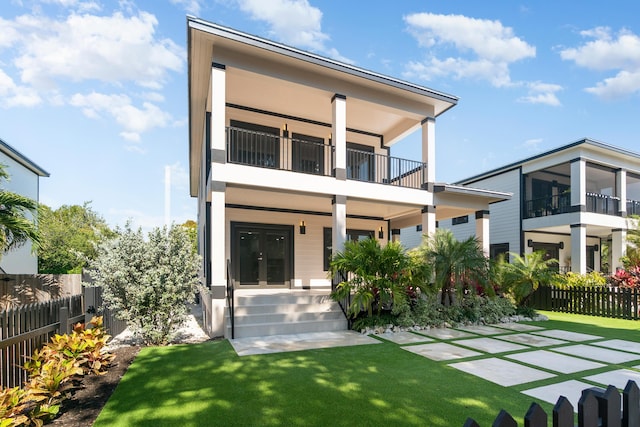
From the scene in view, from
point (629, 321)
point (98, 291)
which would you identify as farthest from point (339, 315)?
point (629, 321)

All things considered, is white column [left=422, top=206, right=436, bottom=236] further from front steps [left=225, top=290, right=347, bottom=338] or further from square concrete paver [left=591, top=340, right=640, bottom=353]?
square concrete paver [left=591, top=340, right=640, bottom=353]

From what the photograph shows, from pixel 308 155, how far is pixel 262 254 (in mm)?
4019

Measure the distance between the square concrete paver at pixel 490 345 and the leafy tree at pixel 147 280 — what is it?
578cm

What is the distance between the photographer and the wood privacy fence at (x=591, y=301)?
1067cm

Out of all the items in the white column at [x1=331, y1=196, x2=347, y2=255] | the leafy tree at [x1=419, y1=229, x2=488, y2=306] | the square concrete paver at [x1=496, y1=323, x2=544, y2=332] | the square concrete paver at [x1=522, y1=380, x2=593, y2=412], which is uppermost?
the white column at [x1=331, y1=196, x2=347, y2=255]

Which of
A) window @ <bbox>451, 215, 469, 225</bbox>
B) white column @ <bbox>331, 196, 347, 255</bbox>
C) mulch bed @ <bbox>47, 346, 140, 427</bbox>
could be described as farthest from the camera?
window @ <bbox>451, 215, 469, 225</bbox>

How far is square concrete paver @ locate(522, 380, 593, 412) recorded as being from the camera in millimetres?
4070

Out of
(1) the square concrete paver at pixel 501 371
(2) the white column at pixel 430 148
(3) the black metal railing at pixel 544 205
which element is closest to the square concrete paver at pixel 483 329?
(1) the square concrete paver at pixel 501 371

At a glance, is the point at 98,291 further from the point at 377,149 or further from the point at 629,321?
the point at 629,321

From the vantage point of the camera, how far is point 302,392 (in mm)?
4254

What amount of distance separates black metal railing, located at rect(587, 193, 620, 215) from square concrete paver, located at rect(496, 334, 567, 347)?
14.2 meters

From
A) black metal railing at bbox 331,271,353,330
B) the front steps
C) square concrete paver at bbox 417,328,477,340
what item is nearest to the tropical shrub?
the front steps

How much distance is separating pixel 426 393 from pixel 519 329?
5.88m

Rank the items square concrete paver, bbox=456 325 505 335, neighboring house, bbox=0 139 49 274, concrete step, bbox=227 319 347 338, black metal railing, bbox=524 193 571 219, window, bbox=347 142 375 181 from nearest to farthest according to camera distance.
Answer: concrete step, bbox=227 319 347 338
square concrete paver, bbox=456 325 505 335
window, bbox=347 142 375 181
neighboring house, bbox=0 139 49 274
black metal railing, bbox=524 193 571 219
